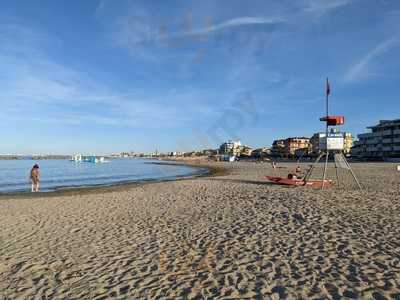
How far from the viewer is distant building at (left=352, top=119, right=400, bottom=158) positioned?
106250mm

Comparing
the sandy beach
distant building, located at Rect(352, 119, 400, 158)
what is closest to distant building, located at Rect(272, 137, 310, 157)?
distant building, located at Rect(352, 119, 400, 158)

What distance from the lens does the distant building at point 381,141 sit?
106250 millimetres

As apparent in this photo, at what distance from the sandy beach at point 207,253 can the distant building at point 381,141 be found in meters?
107

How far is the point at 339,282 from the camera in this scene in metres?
5.88

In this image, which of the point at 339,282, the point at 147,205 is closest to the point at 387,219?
the point at 339,282

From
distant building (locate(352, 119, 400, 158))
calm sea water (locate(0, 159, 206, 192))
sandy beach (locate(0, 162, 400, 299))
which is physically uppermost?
distant building (locate(352, 119, 400, 158))

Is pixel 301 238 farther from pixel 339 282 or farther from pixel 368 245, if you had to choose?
pixel 339 282

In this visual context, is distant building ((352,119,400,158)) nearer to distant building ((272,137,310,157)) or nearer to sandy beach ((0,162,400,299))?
distant building ((272,137,310,157))

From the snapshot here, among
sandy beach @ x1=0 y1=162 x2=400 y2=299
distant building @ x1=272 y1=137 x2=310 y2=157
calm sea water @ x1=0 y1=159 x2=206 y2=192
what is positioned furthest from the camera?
distant building @ x1=272 y1=137 x2=310 y2=157

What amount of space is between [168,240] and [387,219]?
6947mm

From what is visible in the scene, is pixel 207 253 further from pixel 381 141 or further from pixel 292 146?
pixel 292 146

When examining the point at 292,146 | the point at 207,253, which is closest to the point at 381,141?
the point at 292,146

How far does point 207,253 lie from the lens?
7.81 meters

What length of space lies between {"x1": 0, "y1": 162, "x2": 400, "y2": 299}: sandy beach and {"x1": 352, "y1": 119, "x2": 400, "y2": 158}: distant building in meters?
107
